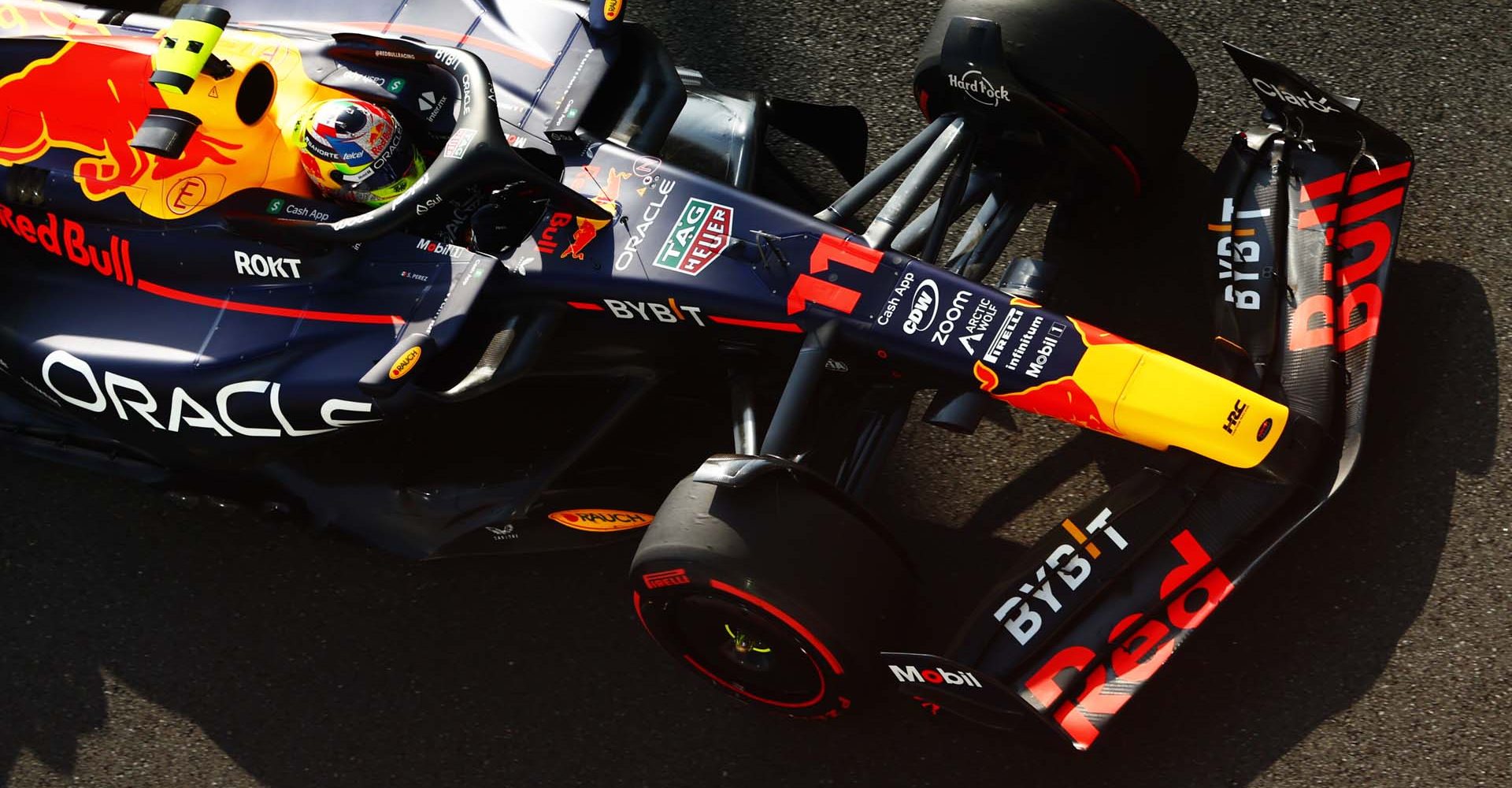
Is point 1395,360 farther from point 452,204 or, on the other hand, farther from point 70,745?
point 70,745

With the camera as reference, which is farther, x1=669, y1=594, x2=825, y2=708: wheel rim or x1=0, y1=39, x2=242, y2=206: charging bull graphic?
x1=0, y1=39, x2=242, y2=206: charging bull graphic

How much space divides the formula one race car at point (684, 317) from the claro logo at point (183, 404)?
0.01 m

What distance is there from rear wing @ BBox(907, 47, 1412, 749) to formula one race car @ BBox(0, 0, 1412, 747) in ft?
0.03

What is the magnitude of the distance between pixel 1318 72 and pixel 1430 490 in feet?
5.39

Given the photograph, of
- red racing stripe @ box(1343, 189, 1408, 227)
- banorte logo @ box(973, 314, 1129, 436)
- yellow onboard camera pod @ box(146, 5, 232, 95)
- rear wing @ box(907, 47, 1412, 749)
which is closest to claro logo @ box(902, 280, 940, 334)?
banorte logo @ box(973, 314, 1129, 436)

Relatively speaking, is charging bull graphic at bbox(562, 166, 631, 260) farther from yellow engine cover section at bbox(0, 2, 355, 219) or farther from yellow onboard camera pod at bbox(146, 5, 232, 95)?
yellow onboard camera pod at bbox(146, 5, 232, 95)

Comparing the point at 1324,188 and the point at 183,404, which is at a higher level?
the point at 1324,188

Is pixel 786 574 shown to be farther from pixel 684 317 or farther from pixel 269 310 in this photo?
pixel 269 310

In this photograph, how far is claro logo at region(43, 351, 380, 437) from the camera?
4168 mm

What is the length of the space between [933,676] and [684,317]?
1.13 metres

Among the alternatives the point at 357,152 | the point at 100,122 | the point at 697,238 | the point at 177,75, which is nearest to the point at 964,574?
the point at 697,238

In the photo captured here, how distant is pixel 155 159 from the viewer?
4.34 meters

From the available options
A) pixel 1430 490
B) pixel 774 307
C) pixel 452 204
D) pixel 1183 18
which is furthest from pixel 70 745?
pixel 1183 18

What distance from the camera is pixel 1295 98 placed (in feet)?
13.6
